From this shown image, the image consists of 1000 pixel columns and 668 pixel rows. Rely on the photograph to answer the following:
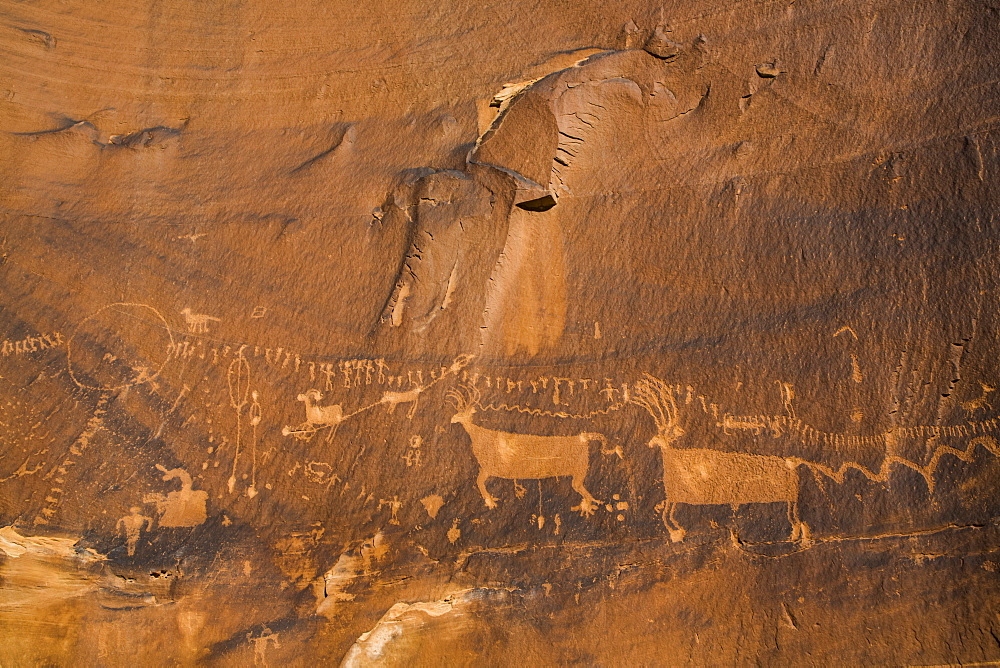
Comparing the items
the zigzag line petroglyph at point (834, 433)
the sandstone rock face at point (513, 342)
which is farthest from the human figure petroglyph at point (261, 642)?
the zigzag line petroglyph at point (834, 433)

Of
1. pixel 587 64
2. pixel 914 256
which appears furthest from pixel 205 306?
pixel 914 256

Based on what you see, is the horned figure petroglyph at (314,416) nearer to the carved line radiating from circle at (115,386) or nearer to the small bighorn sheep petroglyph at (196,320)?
the small bighorn sheep petroglyph at (196,320)

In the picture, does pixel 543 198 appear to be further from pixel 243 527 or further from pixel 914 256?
pixel 243 527

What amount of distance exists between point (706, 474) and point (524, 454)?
0.84 meters

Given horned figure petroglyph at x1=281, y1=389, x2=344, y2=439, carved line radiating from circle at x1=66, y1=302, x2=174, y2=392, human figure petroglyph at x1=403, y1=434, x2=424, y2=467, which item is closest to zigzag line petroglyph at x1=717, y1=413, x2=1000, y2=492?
human figure petroglyph at x1=403, y1=434, x2=424, y2=467

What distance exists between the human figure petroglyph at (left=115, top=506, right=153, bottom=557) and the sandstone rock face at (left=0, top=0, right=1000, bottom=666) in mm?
20

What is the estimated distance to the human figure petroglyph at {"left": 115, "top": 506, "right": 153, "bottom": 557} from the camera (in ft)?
10.6

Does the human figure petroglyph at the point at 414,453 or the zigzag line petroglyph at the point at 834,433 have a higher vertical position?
the zigzag line petroglyph at the point at 834,433

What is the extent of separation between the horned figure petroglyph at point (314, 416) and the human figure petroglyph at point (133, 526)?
842 millimetres

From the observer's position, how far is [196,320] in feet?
11.1

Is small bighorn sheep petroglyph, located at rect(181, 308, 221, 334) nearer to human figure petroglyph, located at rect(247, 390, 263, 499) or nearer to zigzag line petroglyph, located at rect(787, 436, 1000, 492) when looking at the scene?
human figure petroglyph, located at rect(247, 390, 263, 499)

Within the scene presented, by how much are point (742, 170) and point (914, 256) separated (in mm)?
810

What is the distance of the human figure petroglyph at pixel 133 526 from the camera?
324 cm

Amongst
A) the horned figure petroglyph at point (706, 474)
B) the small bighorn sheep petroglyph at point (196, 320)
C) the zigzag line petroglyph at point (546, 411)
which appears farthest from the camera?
the small bighorn sheep petroglyph at point (196, 320)
